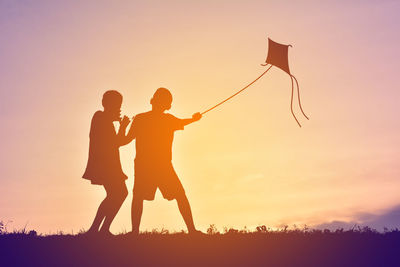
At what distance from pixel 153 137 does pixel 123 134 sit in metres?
0.66

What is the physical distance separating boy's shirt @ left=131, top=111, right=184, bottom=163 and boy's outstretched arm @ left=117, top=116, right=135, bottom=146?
0.37 feet

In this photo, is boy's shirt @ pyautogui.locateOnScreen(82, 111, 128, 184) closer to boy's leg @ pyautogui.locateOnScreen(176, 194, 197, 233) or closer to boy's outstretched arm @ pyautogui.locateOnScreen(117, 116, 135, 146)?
boy's outstretched arm @ pyautogui.locateOnScreen(117, 116, 135, 146)

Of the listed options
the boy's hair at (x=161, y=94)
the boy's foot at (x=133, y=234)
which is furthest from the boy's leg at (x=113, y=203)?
the boy's hair at (x=161, y=94)

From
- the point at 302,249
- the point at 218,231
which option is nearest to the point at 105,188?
the point at 218,231

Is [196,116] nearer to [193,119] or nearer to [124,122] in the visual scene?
[193,119]

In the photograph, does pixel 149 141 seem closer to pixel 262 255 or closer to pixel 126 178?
pixel 126 178

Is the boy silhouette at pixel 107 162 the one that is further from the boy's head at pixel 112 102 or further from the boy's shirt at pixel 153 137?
the boy's shirt at pixel 153 137

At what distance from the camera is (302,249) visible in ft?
45.2

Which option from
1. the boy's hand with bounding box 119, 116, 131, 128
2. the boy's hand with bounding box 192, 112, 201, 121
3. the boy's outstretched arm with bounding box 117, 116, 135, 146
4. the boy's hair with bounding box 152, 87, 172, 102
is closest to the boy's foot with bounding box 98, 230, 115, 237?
the boy's outstretched arm with bounding box 117, 116, 135, 146

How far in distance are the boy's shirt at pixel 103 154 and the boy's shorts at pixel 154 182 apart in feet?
1.16

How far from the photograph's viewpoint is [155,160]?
1461 cm

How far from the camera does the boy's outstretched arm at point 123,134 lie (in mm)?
14734

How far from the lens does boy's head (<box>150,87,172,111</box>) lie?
14828 mm

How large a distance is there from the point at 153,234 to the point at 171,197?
2.95 ft
